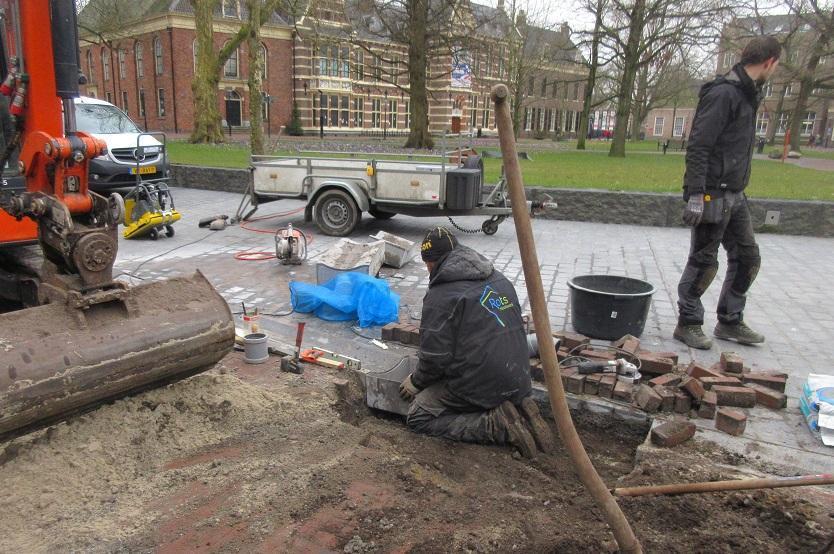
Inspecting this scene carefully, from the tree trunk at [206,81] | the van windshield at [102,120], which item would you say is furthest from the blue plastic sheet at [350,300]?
the tree trunk at [206,81]

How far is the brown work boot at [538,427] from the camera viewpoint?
11.9ft

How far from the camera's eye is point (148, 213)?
29.9 ft

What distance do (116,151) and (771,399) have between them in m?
11.1

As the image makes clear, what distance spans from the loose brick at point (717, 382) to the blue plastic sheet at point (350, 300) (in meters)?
2.72

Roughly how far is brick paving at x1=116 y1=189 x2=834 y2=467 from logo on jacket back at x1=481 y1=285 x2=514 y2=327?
5.20ft

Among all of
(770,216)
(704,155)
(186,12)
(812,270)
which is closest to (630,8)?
(770,216)

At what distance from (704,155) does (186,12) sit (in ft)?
149

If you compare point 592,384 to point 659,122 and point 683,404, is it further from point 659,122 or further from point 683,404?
point 659,122

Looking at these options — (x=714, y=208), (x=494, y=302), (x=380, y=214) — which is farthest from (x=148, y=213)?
(x=714, y=208)

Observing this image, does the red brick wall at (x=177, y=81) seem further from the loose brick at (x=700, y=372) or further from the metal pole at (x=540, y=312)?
the metal pole at (x=540, y=312)

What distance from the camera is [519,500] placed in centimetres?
306

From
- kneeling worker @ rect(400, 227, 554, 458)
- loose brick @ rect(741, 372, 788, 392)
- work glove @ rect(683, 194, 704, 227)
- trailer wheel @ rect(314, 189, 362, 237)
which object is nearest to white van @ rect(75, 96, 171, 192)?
trailer wheel @ rect(314, 189, 362, 237)

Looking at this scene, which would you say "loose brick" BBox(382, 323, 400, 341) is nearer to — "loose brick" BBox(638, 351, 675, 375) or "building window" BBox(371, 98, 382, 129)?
"loose brick" BBox(638, 351, 675, 375)

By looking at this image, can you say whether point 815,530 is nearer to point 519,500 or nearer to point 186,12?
point 519,500
